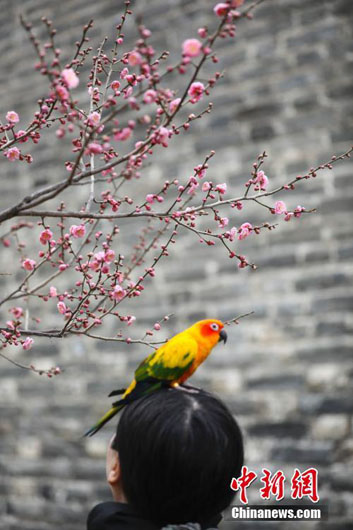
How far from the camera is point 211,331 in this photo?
5.13 ft

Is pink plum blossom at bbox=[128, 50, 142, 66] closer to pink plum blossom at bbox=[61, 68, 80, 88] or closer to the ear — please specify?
pink plum blossom at bbox=[61, 68, 80, 88]

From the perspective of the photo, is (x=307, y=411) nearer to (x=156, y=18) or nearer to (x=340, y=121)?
(x=340, y=121)

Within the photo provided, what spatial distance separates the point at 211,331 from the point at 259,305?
1832 mm

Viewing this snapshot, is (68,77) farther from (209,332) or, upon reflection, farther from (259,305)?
(259,305)

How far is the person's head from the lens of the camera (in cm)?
125

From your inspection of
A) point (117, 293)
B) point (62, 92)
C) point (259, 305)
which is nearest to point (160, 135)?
point (62, 92)

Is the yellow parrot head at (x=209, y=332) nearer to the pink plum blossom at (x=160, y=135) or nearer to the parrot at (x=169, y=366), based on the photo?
the parrot at (x=169, y=366)

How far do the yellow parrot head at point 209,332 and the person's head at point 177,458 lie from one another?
23 cm

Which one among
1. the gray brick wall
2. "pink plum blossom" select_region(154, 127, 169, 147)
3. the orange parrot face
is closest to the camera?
"pink plum blossom" select_region(154, 127, 169, 147)

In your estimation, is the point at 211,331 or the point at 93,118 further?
the point at 211,331

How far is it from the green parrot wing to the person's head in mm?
125

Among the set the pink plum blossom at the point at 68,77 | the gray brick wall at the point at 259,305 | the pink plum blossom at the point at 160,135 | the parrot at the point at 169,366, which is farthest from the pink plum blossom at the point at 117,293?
the gray brick wall at the point at 259,305

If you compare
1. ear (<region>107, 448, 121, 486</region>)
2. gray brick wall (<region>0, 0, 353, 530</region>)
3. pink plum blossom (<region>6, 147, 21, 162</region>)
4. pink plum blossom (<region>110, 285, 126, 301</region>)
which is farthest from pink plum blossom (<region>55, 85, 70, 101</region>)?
gray brick wall (<region>0, 0, 353, 530</region>)

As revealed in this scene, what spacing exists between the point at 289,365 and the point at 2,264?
6.84ft
